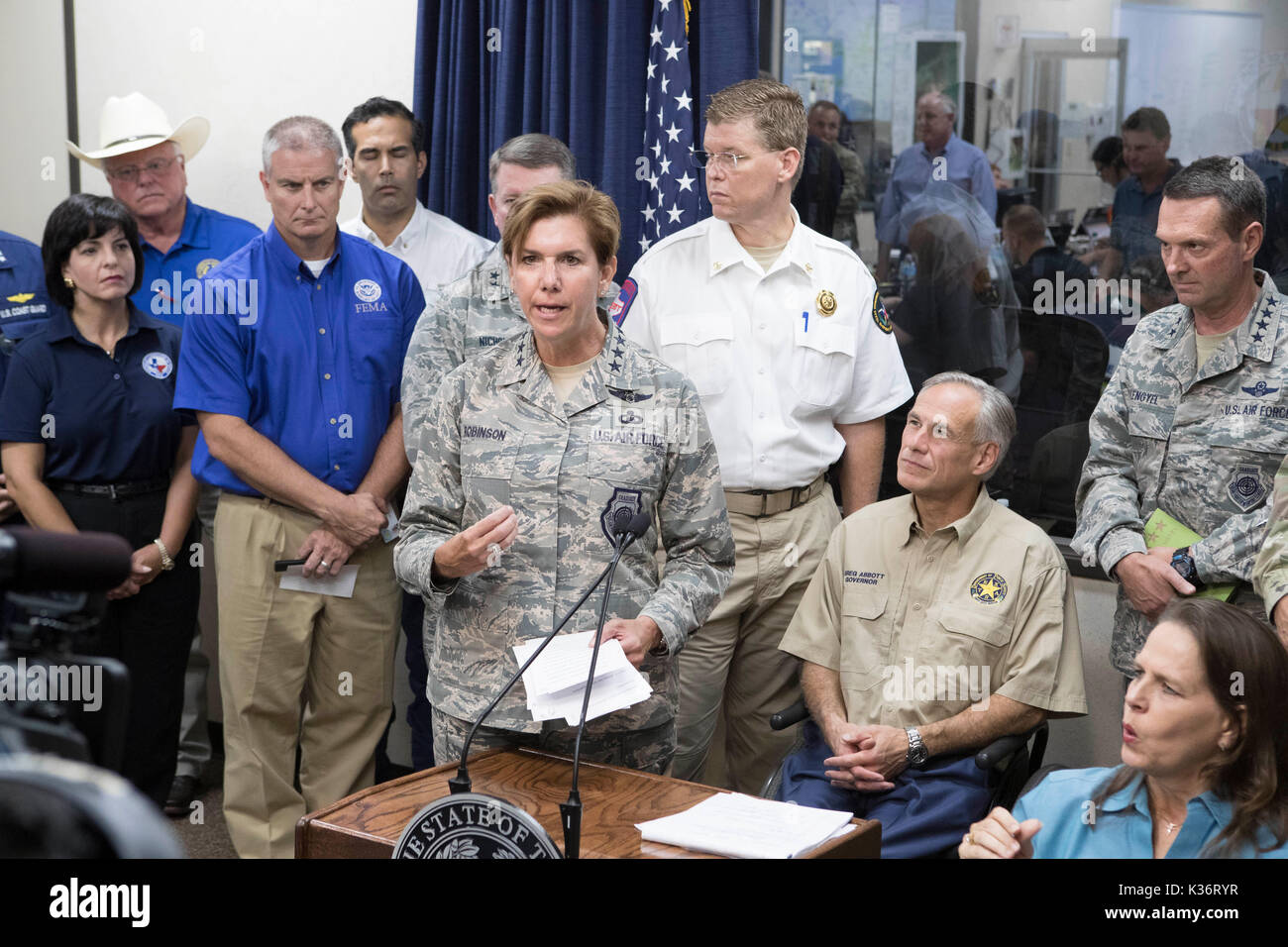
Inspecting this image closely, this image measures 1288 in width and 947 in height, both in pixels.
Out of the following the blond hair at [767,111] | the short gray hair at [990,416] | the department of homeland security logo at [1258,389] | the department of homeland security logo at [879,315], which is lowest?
the short gray hair at [990,416]

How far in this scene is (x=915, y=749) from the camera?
245cm

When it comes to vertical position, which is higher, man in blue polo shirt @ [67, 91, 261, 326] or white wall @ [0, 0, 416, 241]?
white wall @ [0, 0, 416, 241]

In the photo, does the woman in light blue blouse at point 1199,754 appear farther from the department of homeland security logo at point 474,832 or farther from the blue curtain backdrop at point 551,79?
the blue curtain backdrop at point 551,79

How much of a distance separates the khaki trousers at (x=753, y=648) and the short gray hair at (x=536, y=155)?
98cm

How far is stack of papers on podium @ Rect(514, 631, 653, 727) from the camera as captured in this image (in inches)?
76.6

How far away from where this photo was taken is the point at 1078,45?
331cm

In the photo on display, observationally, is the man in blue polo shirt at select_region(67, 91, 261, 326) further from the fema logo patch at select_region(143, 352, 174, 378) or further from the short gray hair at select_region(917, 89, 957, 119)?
the short gray hair at select_region(917, 89, 957, 119)

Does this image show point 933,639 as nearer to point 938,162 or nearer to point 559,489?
point 559,489

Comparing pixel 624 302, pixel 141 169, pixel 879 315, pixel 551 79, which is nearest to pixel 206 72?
pixel 141 169

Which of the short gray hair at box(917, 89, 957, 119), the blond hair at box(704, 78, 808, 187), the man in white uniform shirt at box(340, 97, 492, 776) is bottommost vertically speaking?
the man in white uniform shirt at box(340, 97, 492, 776)

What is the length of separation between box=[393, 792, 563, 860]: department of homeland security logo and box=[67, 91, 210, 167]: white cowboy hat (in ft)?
9.92

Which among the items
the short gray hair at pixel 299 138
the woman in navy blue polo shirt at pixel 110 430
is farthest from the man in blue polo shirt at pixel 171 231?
the short gray hair at pixel 299 138

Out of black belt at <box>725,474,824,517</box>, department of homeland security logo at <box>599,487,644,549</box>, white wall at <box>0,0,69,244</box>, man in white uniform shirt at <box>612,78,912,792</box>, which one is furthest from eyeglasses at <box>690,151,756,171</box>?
white wall at <box>0,0,69,244</box>

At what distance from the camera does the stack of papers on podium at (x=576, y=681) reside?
195 cm
